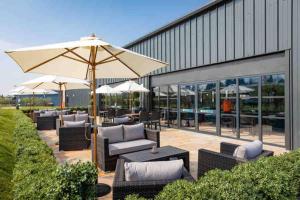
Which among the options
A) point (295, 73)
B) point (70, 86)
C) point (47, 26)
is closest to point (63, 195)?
point (295, 73)

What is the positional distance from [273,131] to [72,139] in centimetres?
714

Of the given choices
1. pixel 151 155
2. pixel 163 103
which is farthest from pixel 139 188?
pixel 163 103

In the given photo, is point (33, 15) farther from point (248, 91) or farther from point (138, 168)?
point (138, 168)

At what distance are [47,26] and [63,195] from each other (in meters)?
15.9

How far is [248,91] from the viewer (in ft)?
33.5

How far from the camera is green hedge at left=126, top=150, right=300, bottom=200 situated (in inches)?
103

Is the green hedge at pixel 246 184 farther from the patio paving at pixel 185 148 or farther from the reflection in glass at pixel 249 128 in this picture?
the reflection in glass at pixel 249 128

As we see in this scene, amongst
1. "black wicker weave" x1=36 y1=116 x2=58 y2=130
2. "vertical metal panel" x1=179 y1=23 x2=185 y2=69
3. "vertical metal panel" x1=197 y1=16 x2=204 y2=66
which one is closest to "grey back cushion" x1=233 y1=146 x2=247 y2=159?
"vertical metal panel" x1=197 y1=16 x2=204 y2=66

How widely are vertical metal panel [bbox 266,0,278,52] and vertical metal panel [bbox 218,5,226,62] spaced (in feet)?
7.24

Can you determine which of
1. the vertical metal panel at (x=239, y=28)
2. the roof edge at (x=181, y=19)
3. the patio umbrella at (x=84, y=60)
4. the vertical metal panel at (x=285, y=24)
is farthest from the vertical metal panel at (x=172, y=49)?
the patio umbrella at (x=84, y=60)

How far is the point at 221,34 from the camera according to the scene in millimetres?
11367

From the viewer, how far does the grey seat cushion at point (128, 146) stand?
6.55m

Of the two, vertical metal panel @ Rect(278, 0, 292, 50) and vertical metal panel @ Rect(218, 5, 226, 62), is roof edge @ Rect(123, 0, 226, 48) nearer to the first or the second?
vertical metal panel @ Rect(218, 5, 226, 62)

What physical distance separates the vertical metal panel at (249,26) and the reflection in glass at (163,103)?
6.45 meters
